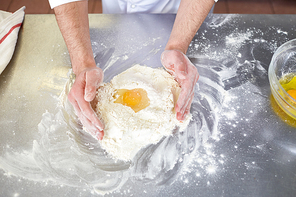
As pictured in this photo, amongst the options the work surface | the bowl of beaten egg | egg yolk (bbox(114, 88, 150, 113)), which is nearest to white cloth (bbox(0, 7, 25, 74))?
the work surface

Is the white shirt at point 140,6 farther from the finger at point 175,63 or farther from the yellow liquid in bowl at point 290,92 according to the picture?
the yellow liquid in bowl at point 290,92

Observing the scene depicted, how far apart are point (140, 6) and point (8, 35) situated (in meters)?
0.74

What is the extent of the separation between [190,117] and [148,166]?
29 cm

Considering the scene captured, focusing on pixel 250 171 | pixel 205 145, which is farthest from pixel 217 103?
pixel 250 171

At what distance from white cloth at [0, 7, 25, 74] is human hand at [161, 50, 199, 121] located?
81cm

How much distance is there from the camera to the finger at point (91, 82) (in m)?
0.86

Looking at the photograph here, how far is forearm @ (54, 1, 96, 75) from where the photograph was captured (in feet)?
3.28

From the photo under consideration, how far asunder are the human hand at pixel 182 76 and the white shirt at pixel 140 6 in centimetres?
42

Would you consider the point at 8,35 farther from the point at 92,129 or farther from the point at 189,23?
the point at 189,23

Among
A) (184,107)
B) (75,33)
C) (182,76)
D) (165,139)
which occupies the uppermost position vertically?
(75,33)

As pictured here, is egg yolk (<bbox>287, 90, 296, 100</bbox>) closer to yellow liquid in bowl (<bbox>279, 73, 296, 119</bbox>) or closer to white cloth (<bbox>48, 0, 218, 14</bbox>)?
yellow liquid in bowl (<bbox>279, 73, 296, 119</bbox>)

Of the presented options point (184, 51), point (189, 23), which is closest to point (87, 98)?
point (184, 51)

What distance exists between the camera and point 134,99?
91 centimetres

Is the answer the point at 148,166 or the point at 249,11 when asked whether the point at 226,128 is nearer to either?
the point at 148,166
